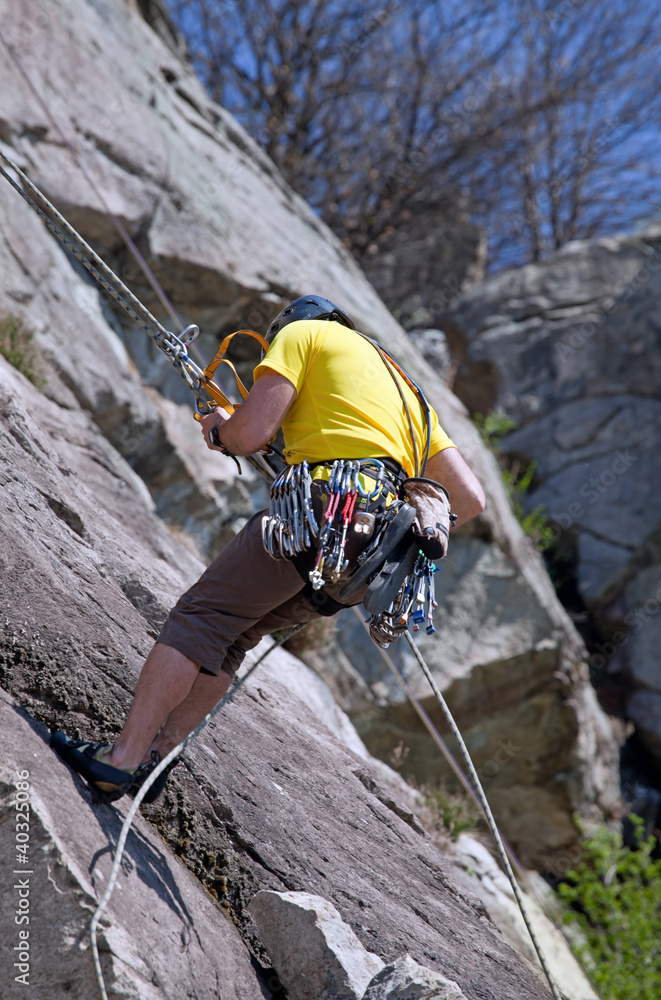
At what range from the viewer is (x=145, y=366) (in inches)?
254

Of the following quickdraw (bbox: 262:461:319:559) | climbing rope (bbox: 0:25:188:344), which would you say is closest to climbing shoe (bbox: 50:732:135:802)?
quickdraw (bbox: 262:461:319:559)

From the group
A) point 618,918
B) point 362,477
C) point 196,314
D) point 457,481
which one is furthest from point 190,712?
point 618,918

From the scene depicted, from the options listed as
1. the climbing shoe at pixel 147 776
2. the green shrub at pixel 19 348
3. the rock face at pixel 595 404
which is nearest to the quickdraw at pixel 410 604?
the climbing shoe at pixel 147 776

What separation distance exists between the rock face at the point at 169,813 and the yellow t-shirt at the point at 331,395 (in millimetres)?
988

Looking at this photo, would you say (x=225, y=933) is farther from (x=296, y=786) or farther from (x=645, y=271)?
(x=645, y=271)

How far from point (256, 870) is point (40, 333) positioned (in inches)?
144

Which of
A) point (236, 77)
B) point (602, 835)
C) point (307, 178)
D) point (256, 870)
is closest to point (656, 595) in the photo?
point (602, 835)

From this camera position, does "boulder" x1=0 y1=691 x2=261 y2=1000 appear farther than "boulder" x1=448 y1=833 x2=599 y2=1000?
No

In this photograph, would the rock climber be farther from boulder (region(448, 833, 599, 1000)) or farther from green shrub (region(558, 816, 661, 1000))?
green shrub (region(558, 816, 661, 1000))

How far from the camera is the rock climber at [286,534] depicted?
2.56 m

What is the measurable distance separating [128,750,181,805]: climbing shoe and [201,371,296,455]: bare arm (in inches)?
40.3

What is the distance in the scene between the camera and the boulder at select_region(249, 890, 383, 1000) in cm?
251

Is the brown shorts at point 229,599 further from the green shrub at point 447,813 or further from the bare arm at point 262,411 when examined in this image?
the green shrub at point 447,813

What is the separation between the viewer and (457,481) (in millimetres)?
3213
